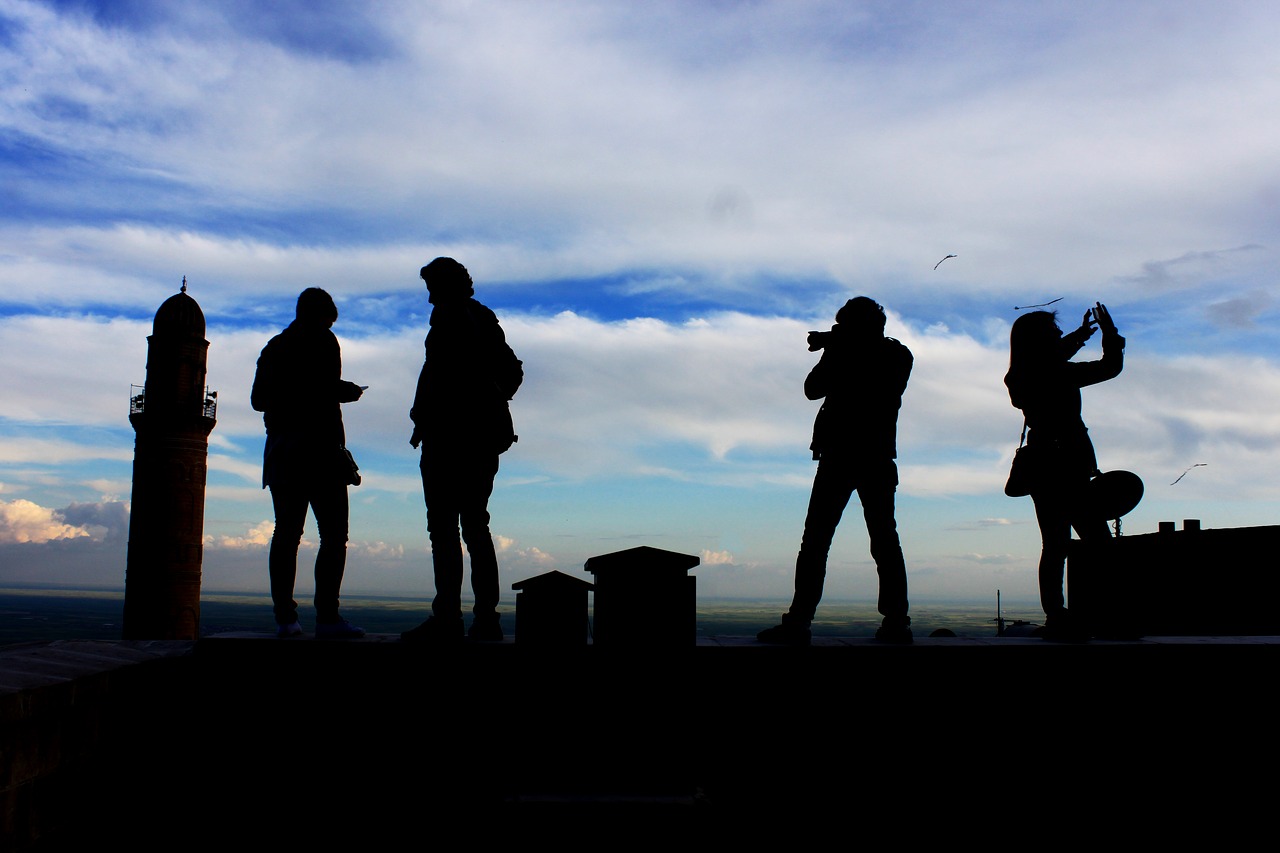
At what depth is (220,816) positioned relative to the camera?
5.08 m

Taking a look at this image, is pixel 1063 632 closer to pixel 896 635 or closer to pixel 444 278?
pixel 896 635

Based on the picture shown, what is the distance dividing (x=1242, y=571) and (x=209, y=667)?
16741 mm

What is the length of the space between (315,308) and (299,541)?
5.44 feet

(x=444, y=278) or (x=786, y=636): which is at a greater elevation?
(x=444, y=278)

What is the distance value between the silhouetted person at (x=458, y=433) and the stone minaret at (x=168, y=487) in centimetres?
4716

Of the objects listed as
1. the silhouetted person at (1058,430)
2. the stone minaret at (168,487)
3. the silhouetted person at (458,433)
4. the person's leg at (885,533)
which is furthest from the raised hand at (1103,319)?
the stone minaret at (168,487)

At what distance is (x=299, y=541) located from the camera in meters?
5.98

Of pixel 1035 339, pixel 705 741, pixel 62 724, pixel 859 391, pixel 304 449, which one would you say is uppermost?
pixel 1035 339

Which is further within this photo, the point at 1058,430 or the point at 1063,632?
the point at 1058,430

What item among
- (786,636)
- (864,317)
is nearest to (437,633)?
(786,636)

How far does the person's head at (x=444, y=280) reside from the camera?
19.0 feet

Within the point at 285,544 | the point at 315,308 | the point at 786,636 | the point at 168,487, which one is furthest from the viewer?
the point at 168,487

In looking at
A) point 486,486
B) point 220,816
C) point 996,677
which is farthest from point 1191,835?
point 220,816

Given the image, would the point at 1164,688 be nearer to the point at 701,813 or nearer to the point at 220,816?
the point at 701,813
